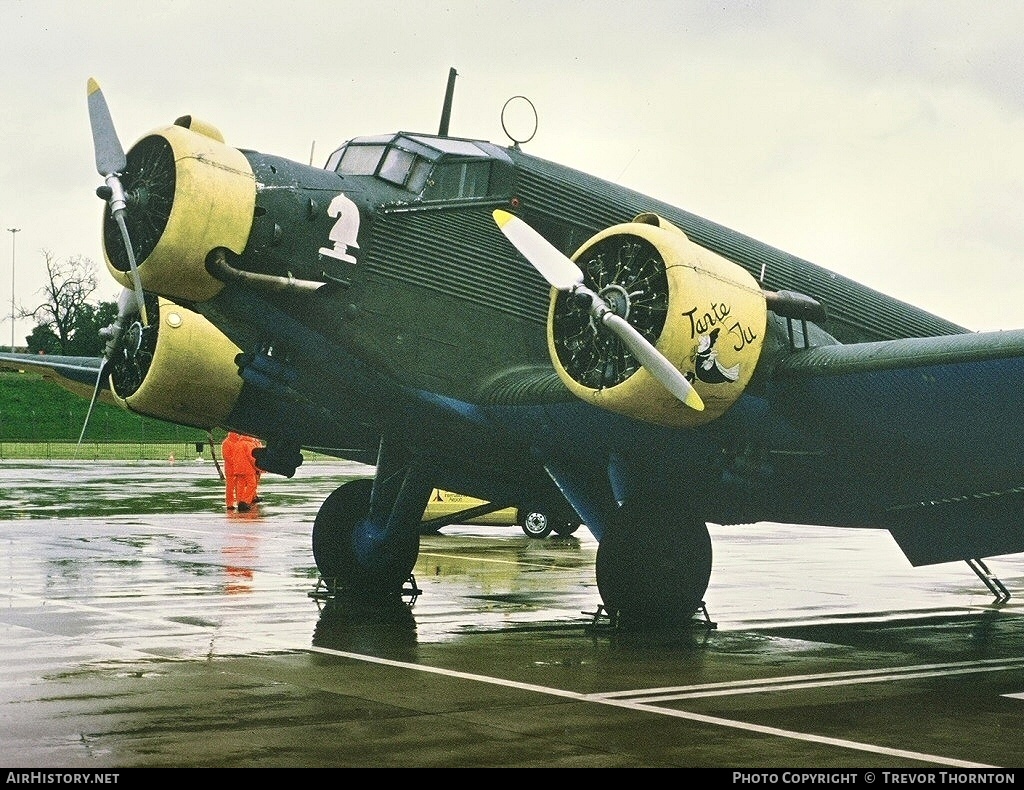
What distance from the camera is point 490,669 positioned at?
11.7m

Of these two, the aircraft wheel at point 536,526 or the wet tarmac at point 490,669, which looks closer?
the wet tarmac at point 490,669

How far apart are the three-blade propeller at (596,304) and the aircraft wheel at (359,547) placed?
201 inches

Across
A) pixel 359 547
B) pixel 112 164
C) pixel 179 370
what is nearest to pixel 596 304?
pixel 112 164

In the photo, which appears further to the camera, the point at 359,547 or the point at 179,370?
the point at 359,547

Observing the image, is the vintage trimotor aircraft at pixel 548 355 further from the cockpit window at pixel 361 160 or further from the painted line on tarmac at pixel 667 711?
the painted line on tarmac at pixel 667 711

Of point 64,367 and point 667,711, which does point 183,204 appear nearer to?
point 667,711

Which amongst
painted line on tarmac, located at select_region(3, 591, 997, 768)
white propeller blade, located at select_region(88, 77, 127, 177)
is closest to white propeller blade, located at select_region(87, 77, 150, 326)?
white propeller blade, located at select_region(88, 77, 127, 177)

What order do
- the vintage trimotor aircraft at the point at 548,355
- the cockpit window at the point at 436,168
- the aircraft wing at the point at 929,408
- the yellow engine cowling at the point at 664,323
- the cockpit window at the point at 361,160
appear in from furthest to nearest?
the cockpit window at the point at 361,160, the cockpit window at the point at 436,168, the vintage trimotor aircraft at the point at 548,355, the yellow engine cowling at the point at 664,323, the aircraft wing at the point at 929,408

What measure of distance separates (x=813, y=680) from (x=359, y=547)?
266 inches

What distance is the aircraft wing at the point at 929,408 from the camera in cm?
1206

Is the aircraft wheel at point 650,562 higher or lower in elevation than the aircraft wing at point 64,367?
lower

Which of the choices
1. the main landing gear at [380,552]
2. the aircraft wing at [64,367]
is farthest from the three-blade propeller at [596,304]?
the aircraft wing at [64,367]

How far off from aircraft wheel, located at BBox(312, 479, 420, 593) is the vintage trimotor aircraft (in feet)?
0.15
